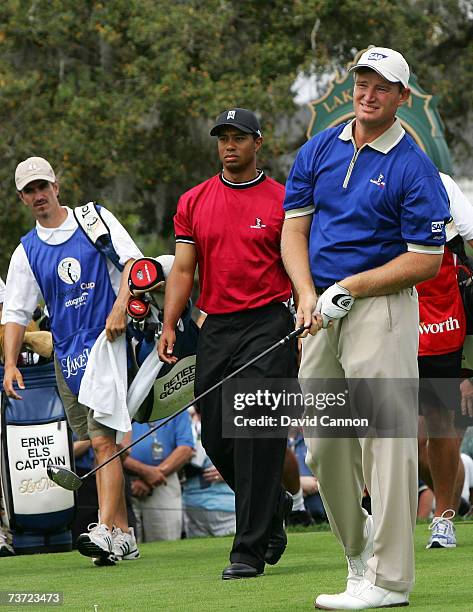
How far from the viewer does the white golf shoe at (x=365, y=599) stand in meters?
5.35

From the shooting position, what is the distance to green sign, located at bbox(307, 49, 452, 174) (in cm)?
1648

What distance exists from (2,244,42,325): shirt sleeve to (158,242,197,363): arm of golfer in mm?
1334

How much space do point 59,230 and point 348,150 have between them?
3026 mm

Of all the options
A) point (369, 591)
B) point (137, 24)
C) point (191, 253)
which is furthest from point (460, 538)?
point (137, 24)

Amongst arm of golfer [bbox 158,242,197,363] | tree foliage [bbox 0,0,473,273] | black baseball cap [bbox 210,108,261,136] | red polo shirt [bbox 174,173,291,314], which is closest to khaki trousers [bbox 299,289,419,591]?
red polo shirt [bbox 174,173,291,314]

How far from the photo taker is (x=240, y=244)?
23.1 ft

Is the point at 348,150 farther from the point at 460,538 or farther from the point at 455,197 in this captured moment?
the point at 460,538

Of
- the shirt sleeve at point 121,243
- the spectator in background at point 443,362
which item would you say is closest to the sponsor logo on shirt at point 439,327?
the spectator in background at point 443,362

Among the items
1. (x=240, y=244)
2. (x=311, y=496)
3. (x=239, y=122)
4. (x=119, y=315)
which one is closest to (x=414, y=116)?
(x=311, y=496)

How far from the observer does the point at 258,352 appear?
272 inches

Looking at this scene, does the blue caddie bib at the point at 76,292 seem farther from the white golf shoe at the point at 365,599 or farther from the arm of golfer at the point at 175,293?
the white golf shoe at the point at 365,599

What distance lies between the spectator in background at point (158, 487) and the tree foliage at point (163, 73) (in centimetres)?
1104

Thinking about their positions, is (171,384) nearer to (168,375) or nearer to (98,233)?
(168,375)

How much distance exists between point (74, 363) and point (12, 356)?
1.28 ft
